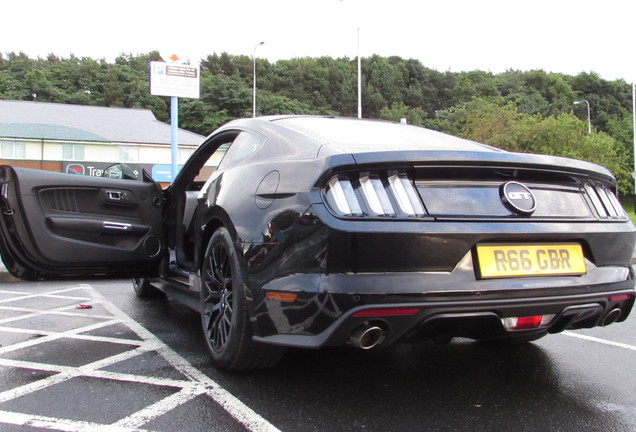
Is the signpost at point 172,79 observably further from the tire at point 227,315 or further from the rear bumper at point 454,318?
the rear bumper at point 454,318

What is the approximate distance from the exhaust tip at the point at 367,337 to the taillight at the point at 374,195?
0.46 m

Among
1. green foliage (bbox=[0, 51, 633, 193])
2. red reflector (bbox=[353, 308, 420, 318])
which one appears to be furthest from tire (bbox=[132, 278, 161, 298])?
green foliage (bbox=[0, 51, 633, 193])

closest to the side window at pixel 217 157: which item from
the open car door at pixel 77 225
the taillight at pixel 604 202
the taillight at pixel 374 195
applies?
the open car door at pixel 77 225

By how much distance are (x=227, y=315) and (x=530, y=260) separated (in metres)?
1.53

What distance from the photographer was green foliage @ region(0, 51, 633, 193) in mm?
60438

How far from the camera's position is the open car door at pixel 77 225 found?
3.64 meters

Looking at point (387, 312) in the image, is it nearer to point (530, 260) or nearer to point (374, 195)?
point (374, 195)

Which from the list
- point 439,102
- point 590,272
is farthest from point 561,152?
point 439,102

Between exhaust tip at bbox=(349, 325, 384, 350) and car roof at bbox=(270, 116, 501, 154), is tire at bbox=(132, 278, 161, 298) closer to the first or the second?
car roof at bbox=(270, 116, 501, 154)

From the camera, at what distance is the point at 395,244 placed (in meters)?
2.18

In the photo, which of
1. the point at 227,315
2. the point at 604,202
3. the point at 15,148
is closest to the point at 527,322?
the point at 604,202

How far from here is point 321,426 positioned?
89.8 inches

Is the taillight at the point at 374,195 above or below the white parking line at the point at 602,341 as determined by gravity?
above

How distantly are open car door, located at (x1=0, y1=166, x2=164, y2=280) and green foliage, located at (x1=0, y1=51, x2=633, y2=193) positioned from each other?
4006cm
